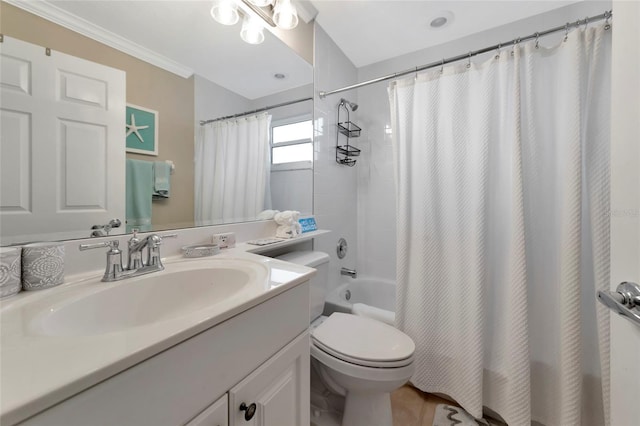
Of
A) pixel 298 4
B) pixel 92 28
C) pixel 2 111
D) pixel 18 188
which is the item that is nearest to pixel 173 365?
pixel 18 188

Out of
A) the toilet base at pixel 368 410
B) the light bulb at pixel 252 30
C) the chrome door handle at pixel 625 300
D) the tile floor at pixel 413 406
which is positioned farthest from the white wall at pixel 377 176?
the chrome door handle at pixel 625 300

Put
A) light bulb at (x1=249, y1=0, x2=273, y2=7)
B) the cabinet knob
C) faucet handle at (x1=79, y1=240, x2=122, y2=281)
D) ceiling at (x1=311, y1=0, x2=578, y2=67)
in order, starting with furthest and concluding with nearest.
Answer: ceiling at (x1=311, y1=0, x2=578, y2=67) < light bulb at (x1=249, y1=0, x2=273, y2=7) < faucet handle at (x1=79, y1=240, x2=122, y2=281) < the cabinet knob

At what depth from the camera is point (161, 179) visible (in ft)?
2.93

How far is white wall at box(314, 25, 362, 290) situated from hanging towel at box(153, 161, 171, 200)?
912mm

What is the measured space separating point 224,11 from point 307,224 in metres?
1.10

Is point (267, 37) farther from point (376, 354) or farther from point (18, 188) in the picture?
point (376, 354)

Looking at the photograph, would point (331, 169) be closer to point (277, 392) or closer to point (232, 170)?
point (232, 170)

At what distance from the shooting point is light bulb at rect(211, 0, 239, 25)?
1.04m

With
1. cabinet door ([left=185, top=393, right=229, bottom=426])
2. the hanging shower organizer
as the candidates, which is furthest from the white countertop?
the hanging shower organizer

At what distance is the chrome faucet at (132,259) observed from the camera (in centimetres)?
67

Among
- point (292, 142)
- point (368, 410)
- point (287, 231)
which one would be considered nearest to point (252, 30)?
point (292, 142)

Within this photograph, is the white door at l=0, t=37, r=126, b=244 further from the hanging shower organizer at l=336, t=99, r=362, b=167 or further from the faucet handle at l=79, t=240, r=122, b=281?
the hanging shower organizer at l=336, t=99, r=362, b=167

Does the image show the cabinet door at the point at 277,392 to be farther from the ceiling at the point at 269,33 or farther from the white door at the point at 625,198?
the ceiling at the point at 269,33

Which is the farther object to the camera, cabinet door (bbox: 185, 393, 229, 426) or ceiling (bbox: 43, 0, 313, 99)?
ceiling (bbox: 43, 0, 313, 99)
